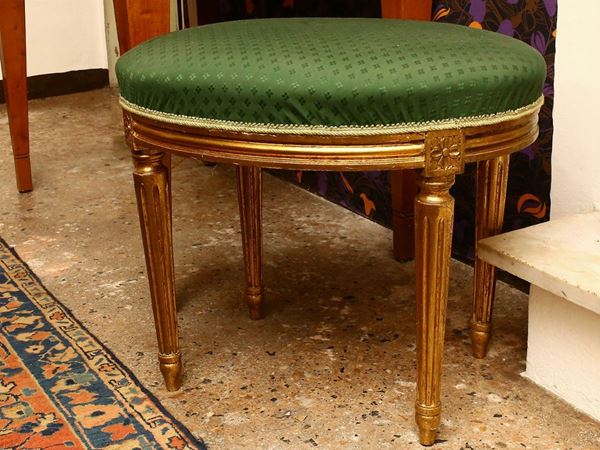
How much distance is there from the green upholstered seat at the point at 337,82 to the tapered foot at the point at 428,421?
37 centimetres

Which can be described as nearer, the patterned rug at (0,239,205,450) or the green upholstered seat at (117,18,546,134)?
the green upholstered seat at (117,18,546,134)

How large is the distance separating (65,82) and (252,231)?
1.88 m

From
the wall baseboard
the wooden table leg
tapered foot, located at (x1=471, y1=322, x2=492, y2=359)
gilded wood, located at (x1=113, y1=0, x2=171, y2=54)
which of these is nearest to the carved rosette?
tapered foot, located at (x1=471, y1=322, x2=492, y2=359)

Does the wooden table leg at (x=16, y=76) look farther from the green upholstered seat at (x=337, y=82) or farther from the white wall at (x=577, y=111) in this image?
the white wall at (x=577, y=111)

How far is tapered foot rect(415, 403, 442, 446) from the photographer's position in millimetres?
1105

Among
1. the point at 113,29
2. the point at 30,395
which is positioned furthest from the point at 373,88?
the point at 113,29

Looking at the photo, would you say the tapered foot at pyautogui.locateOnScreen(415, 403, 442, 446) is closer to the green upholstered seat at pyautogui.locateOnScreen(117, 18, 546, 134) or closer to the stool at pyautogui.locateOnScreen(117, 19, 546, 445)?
the stool at pyautogui.locateOnScreen(117, 19, 546, 445)

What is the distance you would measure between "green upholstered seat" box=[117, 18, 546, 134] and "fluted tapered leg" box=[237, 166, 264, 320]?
0.35 meters

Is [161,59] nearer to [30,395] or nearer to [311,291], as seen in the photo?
[30,395]

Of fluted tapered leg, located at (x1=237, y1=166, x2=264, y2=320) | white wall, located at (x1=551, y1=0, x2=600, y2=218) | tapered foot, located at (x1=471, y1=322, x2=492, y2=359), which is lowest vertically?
tapered foot, located at (x1=471, y1=322, x2=492, y2=359)

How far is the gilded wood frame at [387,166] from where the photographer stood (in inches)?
37.9

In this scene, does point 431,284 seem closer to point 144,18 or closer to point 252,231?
point 252,231

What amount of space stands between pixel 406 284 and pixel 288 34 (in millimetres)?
644

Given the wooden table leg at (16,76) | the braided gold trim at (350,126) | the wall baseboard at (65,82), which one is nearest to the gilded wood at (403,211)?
the braided gold trim at (350,126)
